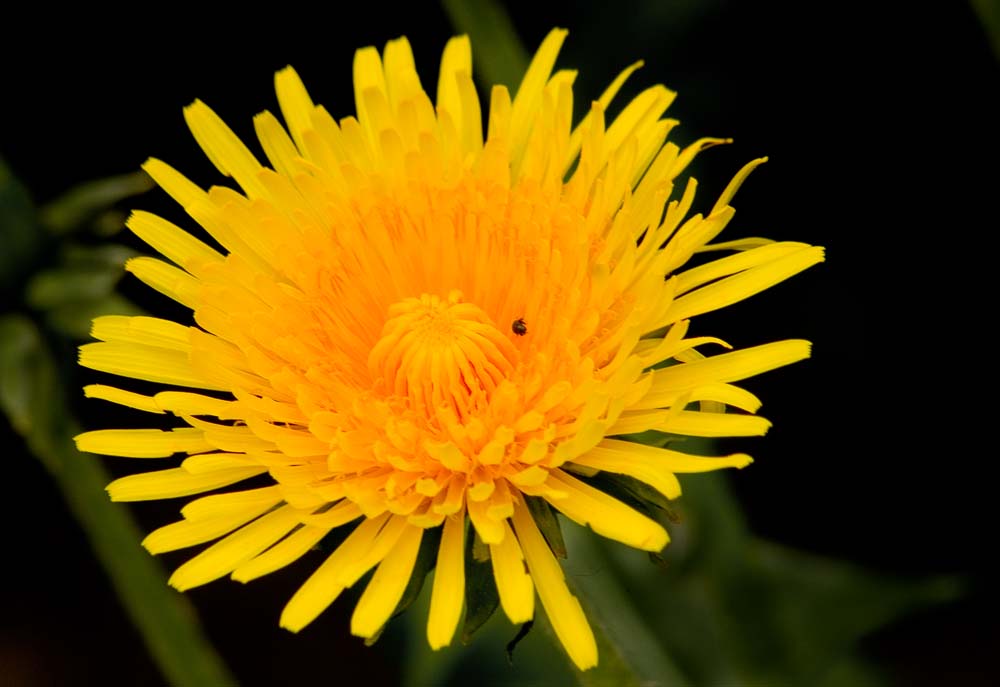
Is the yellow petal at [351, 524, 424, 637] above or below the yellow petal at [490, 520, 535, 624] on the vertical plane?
above

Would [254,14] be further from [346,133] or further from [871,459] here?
[871,459]

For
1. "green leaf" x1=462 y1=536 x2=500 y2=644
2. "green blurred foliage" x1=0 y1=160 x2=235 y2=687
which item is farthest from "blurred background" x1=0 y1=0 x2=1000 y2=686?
"green leaf" x1=462 y1=536 x2=500 y2=644

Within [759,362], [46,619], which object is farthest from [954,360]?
[46,619]

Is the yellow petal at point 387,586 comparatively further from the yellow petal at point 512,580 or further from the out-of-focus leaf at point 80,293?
the out-of-focus leaf at point 80,293

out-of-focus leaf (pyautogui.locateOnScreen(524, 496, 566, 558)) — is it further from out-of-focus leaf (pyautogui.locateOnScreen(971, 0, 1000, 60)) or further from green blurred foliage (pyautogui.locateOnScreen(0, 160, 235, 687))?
out-of-focus leaf (pyautogui.locateOnScreen(971, 0, 1000, 60))

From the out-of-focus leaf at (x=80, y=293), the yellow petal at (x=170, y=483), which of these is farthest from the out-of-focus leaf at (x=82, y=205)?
the yellow petal at (x=170, y=483)
